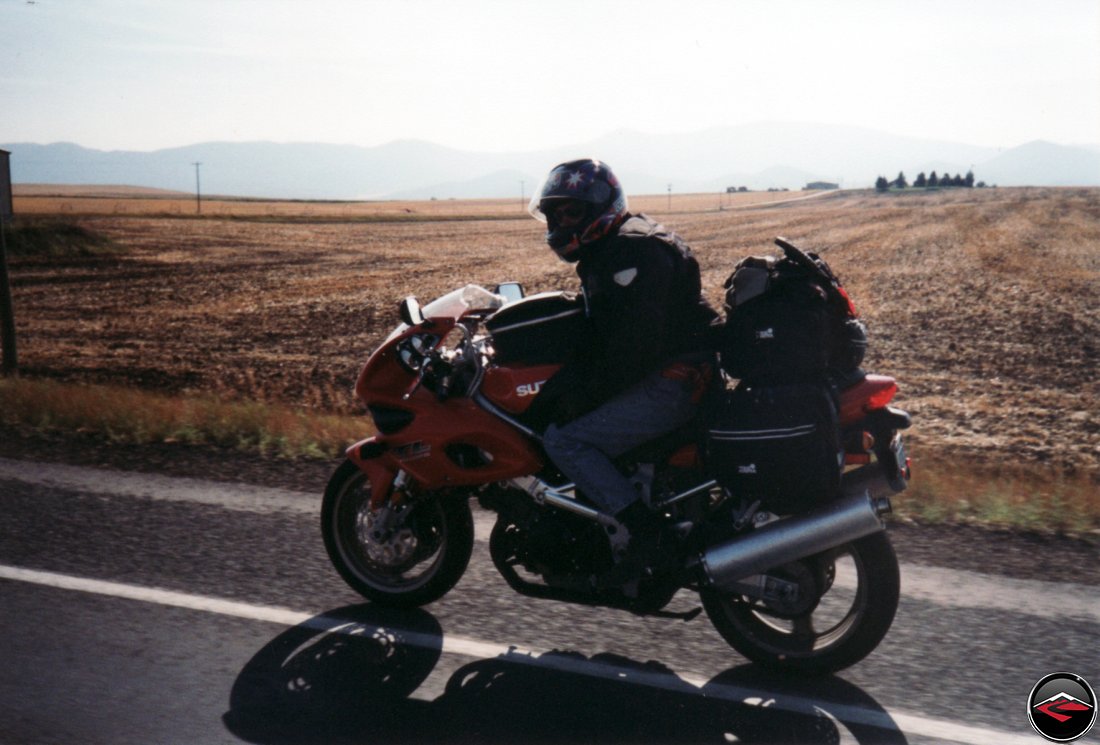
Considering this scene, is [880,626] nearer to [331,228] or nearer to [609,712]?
[609,712]

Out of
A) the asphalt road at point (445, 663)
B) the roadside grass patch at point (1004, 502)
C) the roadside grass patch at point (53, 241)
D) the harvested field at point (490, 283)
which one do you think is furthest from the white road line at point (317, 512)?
the roadside grass patch at point (53, 241)

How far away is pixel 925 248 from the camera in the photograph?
36.5 meters

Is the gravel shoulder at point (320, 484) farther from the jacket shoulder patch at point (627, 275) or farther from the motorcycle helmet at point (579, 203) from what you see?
the motorcycle helmet at point (579, 203)

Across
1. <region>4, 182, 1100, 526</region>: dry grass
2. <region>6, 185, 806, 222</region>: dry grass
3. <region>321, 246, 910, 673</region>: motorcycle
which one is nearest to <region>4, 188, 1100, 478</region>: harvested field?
<region>4, 182, 1100, 526</region>: dry grass

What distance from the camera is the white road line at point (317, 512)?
Result: 15.4ft

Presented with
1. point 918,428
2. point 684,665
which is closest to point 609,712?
point 684,665

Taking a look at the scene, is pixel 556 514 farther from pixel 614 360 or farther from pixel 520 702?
pixel 520 702

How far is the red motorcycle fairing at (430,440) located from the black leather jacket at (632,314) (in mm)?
310

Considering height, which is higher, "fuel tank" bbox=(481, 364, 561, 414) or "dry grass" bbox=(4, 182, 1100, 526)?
"fuel tank" bbox=(481, 364, 561, 414)

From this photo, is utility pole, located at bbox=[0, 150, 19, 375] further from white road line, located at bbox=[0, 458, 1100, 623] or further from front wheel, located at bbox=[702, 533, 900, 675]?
front wheel, located at bbox=[702, 533, 900, 675]

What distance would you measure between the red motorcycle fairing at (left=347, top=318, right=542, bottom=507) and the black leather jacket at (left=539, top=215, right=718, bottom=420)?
0.31 m

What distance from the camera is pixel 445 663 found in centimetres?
423

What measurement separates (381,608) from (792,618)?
6.27ft

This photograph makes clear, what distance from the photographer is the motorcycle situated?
4047 millimetres
